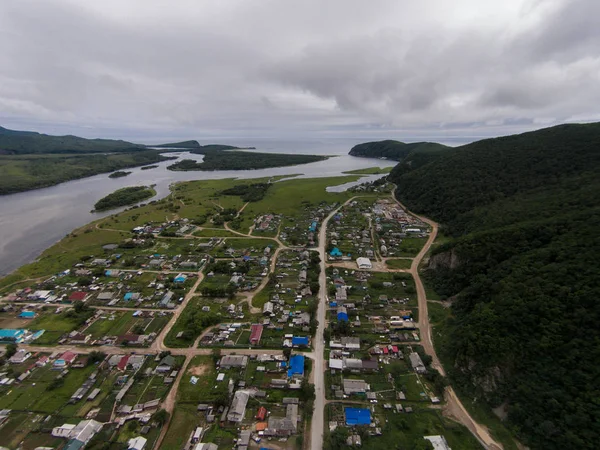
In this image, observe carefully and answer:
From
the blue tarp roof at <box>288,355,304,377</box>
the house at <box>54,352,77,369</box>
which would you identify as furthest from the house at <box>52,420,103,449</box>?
the blue tarp roof at <box>288,355,304,377</box>

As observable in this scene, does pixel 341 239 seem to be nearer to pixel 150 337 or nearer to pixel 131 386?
pixel 150 337

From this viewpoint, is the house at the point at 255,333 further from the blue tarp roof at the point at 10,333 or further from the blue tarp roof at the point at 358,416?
the blue tarp roof at the point at 10,333

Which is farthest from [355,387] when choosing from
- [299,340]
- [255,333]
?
[255,333]

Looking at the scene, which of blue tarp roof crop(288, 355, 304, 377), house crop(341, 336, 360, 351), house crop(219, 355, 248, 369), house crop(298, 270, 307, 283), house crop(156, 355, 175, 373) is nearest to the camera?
blue tarp roof crop(288, 355, 304, 377)

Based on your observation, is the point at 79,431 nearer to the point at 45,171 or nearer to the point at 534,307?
the point at 534,307

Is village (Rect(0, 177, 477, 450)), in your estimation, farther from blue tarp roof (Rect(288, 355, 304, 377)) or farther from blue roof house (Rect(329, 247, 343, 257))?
blue roof house (Rect(329, 247, 343, 257))

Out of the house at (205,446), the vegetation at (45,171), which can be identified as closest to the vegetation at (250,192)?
the house at (205,446)

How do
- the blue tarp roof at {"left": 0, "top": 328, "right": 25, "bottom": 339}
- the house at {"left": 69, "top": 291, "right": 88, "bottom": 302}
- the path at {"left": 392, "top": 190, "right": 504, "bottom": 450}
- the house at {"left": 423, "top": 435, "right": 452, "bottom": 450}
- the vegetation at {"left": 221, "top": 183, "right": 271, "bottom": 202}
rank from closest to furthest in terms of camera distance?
the house at {"left": 423, "top": 435, "right": 452, "bottom": 450}
the path at {"left": 392, "top": 190, "right": 504, "bottom": 450}
the blue tarp roof at {"left": 0, "top": 328, "right": 25, "bottom": 339}
the house at {"left": 69, "top": 291, "right": 88, "bottom": 302}
the vegetation at {"left": 221, "top": 183, "right": 271, "bottom": 202}
